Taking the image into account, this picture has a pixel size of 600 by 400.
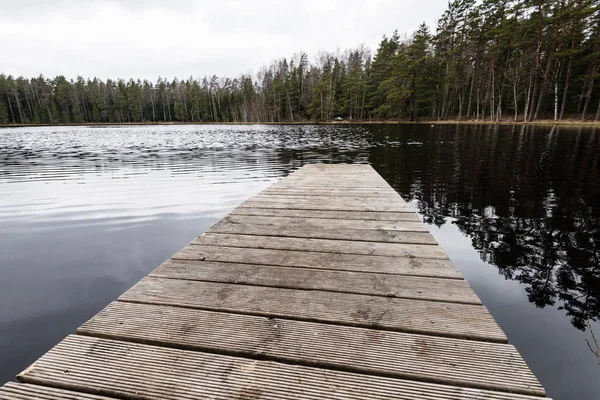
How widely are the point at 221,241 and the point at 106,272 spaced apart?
5.77ft

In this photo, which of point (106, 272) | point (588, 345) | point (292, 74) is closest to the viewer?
point (588, 345)

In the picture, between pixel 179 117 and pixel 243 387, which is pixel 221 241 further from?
pixel 179 117

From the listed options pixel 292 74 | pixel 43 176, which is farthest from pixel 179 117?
pixel 43 176

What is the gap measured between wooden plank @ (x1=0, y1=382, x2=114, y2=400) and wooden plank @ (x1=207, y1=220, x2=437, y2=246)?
1.85 meters

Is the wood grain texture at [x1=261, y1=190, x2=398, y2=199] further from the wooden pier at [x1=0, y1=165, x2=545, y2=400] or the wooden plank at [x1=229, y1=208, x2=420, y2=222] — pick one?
the wooden pier at [x1=0, y1=165, x2=545, y2=400]

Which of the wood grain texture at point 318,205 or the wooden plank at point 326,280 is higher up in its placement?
the wooden plank at point 326,280

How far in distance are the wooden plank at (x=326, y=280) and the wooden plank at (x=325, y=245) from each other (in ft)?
1.28

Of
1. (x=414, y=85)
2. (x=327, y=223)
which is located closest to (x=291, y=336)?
(x=327, y=223)

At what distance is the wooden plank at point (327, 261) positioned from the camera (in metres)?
2.10

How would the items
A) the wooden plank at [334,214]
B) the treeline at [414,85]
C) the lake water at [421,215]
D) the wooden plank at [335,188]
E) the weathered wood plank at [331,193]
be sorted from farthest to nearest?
1. the treeline at [414,85]
2. the wooden plank at [335,188]
3. the weathered wood plank at [331,193]
4. the wooden plank at [334,214]
5. the lake water at [421,215]

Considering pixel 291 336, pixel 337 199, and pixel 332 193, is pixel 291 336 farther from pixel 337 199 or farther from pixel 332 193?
pixel 332 193

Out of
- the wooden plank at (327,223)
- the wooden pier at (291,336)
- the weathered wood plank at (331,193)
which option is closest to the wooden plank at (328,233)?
the wooden plank at (327,223)

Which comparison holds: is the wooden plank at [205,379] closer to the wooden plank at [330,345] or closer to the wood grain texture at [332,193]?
the wooden plank at [330,345]

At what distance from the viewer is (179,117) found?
3088 inches
